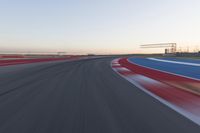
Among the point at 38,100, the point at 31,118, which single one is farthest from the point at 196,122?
the point at 38,100

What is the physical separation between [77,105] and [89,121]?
175cm

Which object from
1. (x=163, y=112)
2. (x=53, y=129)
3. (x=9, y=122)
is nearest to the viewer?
(x=53, y=129)

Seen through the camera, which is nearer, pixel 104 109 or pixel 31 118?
pixel 31 118

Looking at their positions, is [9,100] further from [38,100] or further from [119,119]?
[119,119]

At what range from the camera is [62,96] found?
891 cm

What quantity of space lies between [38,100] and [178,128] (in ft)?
14.9

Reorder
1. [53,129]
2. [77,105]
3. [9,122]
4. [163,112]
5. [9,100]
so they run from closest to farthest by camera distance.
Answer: [53,129] → [9,122] → [163,112] → [77,105] → [9,100]

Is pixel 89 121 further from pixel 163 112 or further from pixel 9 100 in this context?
pixel 9 100

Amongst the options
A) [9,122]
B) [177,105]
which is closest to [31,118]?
[9,122]

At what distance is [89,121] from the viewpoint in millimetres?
5688

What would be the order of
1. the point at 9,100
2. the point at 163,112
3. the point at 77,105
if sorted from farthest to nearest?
the point at 9,100 < the point at 77,105 < the point at 163,112

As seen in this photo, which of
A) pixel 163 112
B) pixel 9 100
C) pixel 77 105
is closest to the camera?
pixel 163 112

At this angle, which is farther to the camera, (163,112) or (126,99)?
(126,99)

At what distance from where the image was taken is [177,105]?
25.5 feet
